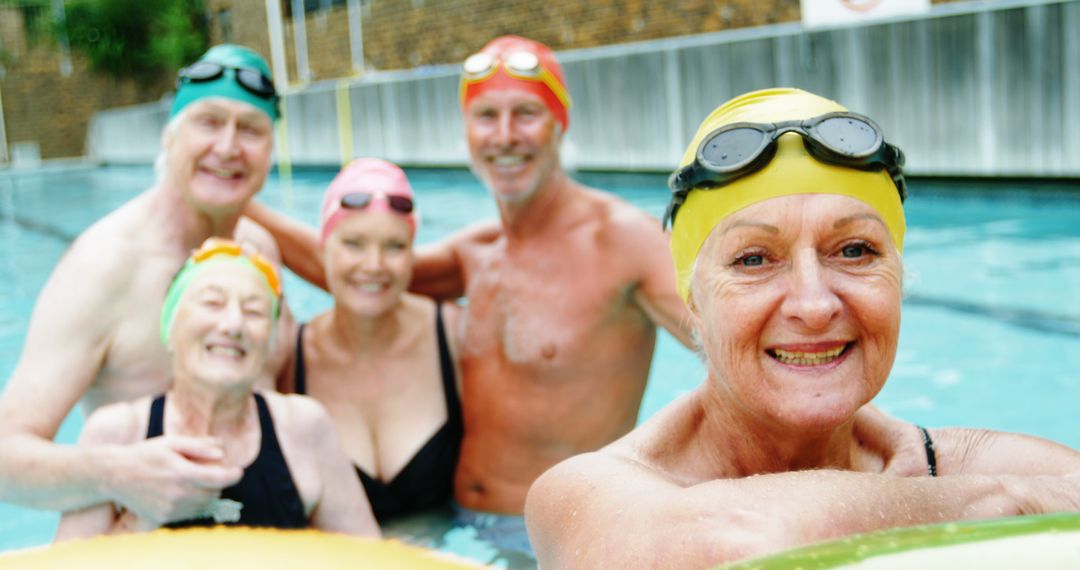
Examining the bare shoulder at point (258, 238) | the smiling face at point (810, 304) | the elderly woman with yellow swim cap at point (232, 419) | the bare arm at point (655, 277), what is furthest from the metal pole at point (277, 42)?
the smiling face at point (810, 304)

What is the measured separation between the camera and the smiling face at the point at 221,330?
280cm

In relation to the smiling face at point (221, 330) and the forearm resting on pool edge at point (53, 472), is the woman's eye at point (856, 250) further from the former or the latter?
the forearm resting on pool edge at point (53, 472)

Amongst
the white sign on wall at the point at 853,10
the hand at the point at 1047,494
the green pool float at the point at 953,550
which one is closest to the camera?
the green pool float at the point at 953,550

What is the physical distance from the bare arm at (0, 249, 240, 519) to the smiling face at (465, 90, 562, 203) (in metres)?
1.20

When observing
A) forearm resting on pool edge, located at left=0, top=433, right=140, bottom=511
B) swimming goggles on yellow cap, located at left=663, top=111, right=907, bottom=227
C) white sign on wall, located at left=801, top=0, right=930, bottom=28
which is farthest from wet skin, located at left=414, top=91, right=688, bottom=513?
white sign on wall, located at left=801, top=0, right=930, bottom=28

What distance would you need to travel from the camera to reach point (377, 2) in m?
23.3

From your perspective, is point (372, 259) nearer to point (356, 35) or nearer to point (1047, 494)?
point (1047, 494)

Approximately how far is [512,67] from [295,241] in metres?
1.13

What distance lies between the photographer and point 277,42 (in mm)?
26609

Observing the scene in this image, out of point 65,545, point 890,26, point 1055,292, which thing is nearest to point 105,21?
point 890,26

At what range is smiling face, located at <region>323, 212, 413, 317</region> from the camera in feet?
11.3

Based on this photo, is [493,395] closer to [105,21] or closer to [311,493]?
[311,493]

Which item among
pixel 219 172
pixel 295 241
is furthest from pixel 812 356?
pixel 295 241

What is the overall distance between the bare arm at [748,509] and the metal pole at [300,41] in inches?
1013
